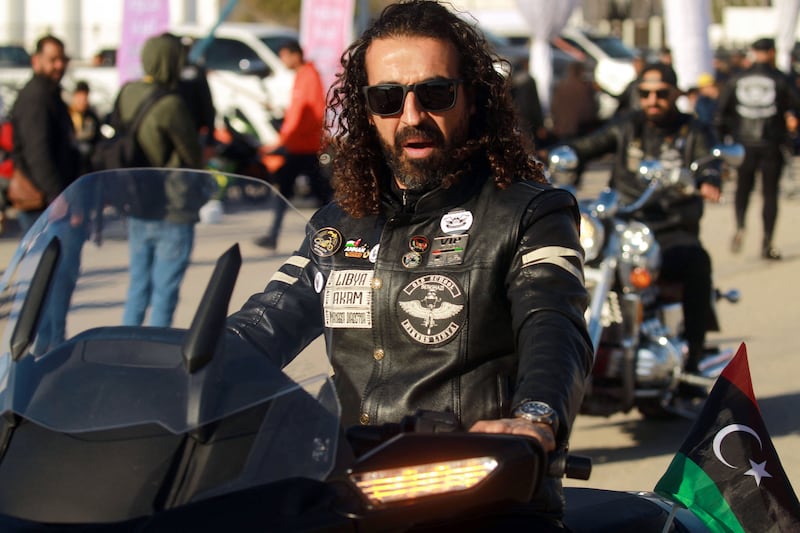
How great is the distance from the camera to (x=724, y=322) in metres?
8.82

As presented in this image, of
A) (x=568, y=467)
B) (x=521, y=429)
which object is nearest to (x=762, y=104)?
(x=568, y=467)

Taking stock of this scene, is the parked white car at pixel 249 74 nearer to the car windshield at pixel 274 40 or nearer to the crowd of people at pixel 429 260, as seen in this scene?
the car windshield at pixel 274 40

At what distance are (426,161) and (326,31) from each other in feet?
42.7

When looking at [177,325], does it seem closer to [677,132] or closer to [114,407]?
[114,407]

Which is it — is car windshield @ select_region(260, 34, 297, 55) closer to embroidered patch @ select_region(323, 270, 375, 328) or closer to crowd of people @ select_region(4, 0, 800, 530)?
crowd of people @ select_region(4, 0, 800, 530)

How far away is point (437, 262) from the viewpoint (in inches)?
98.8

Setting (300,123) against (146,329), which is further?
(300,123)

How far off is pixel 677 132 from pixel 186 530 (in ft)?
17.8

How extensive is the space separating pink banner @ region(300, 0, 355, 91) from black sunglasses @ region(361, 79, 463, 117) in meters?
12.8

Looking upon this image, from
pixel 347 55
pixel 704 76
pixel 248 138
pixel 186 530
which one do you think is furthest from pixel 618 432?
pixel 704 76

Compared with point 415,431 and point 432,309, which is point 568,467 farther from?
point 432,309

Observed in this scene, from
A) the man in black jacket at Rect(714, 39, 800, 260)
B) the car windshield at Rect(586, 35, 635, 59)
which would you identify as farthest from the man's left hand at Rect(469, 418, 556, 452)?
the car windshield at Rect(586, 35, 635, 59)

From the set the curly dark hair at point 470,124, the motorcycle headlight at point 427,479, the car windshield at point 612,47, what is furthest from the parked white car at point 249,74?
the motorcycle headlight at point 427,479

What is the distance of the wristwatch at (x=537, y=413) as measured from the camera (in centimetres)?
202
